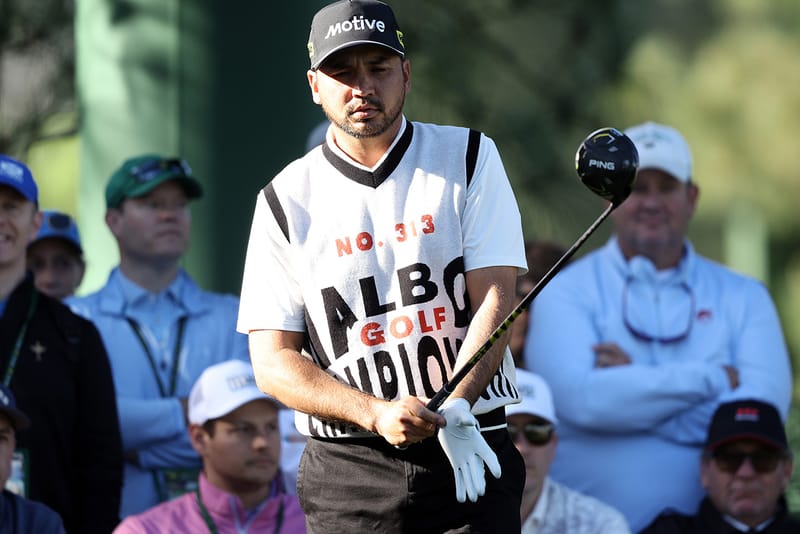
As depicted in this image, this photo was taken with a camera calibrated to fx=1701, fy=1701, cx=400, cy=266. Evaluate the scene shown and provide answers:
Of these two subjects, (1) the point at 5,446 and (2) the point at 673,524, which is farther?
(2) the point at 673,524

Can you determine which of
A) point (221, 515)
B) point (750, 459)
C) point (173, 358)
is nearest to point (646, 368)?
point (750, 459)

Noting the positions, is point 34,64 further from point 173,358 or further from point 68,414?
point 68,414

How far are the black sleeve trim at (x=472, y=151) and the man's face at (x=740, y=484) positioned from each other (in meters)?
2.58

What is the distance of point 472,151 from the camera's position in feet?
14.8

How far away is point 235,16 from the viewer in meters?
8.01

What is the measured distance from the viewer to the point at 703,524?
6.56 metres

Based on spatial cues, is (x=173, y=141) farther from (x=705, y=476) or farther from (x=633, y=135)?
(x=705, y=476)

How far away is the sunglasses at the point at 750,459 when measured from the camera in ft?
21.8

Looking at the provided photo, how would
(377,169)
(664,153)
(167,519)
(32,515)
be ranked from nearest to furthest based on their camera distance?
(377,169)
(32,515)
(167,519)
(664,153)

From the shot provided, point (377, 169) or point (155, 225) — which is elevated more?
point (155, 225)

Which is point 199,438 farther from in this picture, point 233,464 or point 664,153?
point 664,153

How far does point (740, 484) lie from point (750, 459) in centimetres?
12

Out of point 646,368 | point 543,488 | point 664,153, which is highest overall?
point 664,153

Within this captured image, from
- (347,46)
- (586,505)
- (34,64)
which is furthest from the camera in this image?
(34,64)
